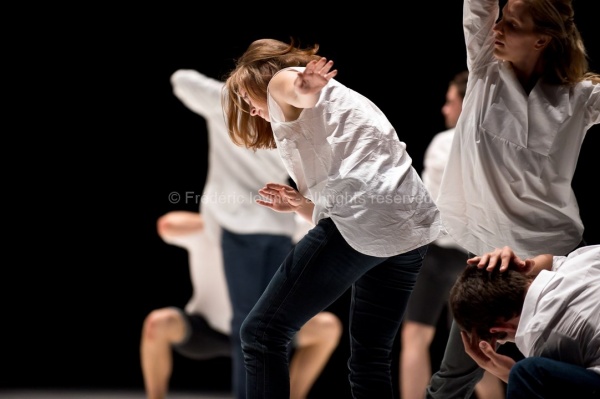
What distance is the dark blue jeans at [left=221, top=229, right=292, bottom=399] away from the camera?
2969 millimetres

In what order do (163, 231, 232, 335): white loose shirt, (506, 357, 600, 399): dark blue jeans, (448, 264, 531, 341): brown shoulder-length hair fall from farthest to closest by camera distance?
(163, 231, 232, 335): white loose shirt → (448, 264, 531, 341): brown shoulder-length hair → (506, 357, 600, 399): dark blue jeans

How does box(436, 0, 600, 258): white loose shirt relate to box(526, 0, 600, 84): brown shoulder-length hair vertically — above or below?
below

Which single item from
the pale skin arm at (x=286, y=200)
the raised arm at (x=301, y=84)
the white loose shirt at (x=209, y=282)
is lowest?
the white loose shirt at (x=209, y=282)

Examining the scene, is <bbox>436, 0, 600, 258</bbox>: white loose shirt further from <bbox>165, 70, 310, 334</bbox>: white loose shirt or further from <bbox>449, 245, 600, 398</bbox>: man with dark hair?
<bbox>165, 70, 310, 334</bbox>: white loose shirt

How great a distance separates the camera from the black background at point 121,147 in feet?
12.7

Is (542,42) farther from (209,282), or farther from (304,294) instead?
(209,282)

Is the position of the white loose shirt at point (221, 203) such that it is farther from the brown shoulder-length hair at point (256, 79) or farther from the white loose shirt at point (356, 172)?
the white loose shirt at point (356, 172)

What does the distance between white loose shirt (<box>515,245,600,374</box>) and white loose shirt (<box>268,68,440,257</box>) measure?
0.30m

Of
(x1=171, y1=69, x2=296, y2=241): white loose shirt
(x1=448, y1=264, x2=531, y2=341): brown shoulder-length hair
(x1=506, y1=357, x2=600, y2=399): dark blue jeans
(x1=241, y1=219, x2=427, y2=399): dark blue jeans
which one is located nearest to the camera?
(x1=506, y1=357, x2=600, y2=399): dark blue jeans

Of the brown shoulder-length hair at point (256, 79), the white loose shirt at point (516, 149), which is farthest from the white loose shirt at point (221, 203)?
the white loose shirt at point (516, 149)

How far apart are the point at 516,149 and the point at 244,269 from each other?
1279mm

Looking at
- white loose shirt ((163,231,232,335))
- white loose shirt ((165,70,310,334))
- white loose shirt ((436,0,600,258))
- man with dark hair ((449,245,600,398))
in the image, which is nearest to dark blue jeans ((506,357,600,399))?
man with dark hair ((449,245,600,398))

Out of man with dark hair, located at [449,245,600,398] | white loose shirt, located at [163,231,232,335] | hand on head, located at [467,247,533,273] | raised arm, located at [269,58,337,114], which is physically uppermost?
raised arm, located at [269,58,337,114]

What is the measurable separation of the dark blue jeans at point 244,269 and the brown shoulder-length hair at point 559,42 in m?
1.32
